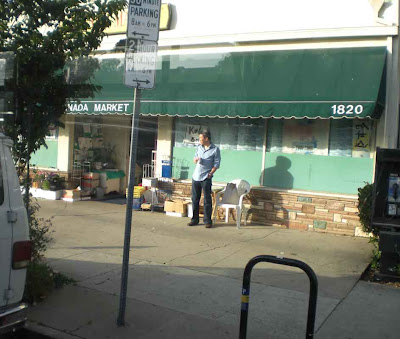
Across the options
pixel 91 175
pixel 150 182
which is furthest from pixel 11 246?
pixel 91 175

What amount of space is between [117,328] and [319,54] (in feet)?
20.0

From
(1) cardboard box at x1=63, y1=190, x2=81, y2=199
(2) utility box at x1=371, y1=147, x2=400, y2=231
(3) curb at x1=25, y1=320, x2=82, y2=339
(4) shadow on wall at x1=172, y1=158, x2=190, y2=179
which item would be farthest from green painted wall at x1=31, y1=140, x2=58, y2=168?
(2) utility box at x1=371, y1=147, x2=400, y2=231

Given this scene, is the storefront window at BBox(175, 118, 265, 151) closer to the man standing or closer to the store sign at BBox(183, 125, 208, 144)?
the store sign at BBox(183, 125, 208, 144)

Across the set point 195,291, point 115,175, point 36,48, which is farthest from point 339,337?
point 115,175

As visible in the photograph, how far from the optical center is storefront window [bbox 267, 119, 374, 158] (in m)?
8.48

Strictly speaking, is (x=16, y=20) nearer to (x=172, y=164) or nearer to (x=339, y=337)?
(x=339, y=337)

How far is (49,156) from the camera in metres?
12.3

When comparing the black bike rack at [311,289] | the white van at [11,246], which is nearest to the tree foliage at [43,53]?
the white van at [11,246]

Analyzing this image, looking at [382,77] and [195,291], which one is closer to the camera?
[195,291]

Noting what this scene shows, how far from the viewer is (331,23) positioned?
8516mm

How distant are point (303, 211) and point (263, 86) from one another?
8.04 feet

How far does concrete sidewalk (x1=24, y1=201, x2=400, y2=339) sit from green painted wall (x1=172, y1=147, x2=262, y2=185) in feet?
4.02

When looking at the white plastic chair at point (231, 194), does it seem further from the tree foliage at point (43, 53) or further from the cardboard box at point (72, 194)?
the tree foliage at point (43, 53)

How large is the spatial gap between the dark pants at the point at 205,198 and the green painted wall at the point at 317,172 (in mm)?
1217
